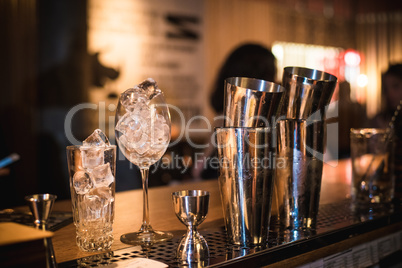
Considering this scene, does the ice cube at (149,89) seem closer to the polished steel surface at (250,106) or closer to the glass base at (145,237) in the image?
the polished steel surface at (250,106)

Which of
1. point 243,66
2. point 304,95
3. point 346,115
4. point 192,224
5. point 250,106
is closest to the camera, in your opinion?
point 192,224

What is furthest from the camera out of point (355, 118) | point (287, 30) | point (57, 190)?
point (355, 118)

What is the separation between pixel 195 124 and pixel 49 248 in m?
4.80

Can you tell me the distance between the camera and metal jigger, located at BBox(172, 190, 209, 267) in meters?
0.89

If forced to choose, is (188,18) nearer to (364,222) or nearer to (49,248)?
(364,222)

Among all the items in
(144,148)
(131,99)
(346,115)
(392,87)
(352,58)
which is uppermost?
(352,58)

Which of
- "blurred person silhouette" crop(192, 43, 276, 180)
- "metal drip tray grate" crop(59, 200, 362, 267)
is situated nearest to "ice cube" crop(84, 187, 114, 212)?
"metal drip tray grate" crop(59, 200, 362, 267)

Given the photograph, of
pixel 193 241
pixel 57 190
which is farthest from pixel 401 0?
pixel 193 241

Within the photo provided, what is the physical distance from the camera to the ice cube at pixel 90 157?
948 millimetres

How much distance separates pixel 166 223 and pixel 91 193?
347mm

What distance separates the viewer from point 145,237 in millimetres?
1055

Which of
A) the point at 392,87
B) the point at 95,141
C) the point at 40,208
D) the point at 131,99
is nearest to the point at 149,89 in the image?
the point at 131,99

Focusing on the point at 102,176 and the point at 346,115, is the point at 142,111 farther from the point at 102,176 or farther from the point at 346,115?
the point at 346,115

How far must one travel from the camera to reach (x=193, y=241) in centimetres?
90
